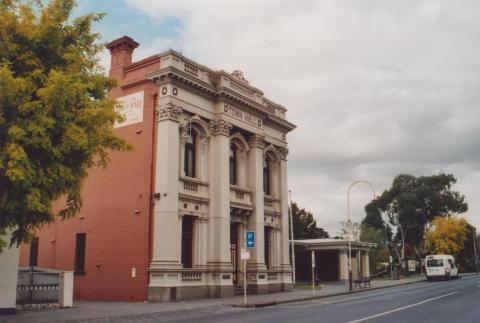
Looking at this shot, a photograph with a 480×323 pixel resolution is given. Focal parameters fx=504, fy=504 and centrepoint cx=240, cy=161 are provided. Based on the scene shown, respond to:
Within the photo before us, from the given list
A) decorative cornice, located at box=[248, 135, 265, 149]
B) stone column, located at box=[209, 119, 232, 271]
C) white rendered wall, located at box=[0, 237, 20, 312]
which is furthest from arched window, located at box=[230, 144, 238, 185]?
white rendered wall, located at box=[0, 237, 20, 312]

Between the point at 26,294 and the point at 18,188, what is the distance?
8.50 metres

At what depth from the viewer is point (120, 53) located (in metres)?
28.5

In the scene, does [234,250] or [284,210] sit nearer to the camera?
[234,250]

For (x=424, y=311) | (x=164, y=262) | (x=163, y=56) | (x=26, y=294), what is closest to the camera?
(x=424, y=311)

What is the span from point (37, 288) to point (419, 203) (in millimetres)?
70055

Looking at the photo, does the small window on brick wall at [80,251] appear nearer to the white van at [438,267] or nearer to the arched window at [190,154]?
the arched window at [190,154]

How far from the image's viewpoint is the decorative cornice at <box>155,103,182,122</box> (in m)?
24.9

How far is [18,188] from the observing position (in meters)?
13.1

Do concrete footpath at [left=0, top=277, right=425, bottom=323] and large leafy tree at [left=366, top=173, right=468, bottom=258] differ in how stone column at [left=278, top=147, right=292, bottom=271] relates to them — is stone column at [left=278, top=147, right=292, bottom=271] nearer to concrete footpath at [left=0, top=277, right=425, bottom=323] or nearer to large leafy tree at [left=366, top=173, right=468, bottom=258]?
concrete footpath at [left=0, top=277, right=425, bottom=323]

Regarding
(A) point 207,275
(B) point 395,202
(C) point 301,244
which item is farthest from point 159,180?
(B) point 395,202

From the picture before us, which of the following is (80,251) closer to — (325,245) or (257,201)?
(257,201)

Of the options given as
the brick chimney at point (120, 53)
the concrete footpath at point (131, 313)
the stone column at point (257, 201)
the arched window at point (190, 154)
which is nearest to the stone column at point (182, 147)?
the arched window at point (190, 154)

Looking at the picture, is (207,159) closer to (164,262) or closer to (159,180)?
(159,180)

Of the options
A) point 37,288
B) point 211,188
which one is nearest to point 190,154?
point 211,188
